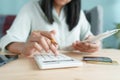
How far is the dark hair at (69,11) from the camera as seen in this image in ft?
4.24

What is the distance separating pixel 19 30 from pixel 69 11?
15.0 inches

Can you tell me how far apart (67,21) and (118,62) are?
588 mm

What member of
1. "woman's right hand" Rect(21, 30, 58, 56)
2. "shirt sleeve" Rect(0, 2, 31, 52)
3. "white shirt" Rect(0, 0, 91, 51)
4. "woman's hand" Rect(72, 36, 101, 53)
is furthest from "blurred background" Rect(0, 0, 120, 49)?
"woman's right hand" Rect(21, 30, 58, 56)

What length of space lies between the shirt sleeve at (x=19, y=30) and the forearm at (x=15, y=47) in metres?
0.03

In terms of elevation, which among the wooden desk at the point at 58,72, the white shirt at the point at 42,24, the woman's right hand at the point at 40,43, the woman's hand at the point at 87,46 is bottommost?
the wooden desk at the point at 58,72

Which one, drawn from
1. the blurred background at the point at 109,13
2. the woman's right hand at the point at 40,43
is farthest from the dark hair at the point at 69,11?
the blurred background at the point at 109,13

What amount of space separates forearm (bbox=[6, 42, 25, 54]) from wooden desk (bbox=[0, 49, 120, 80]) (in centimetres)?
17

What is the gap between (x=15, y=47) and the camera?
0.94m

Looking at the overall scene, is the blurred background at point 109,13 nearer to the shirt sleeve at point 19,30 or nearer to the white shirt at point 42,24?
the white shirt at point 42,24

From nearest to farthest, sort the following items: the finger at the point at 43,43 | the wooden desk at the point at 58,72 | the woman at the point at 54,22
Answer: the wooden desk at the point at 58,72
the finger at the point at 43,43
the woman at the point at 54,22

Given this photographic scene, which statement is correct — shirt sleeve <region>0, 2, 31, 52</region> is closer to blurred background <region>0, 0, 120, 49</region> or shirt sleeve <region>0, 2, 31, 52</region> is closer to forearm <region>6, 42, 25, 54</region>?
forearm <region>6, 42, 25, 54</region>

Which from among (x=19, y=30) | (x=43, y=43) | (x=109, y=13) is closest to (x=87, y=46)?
(x=43, y=43)

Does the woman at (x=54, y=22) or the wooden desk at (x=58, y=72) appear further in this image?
the woman at (x=54, y=22)

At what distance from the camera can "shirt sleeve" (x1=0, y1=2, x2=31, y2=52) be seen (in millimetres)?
1028
